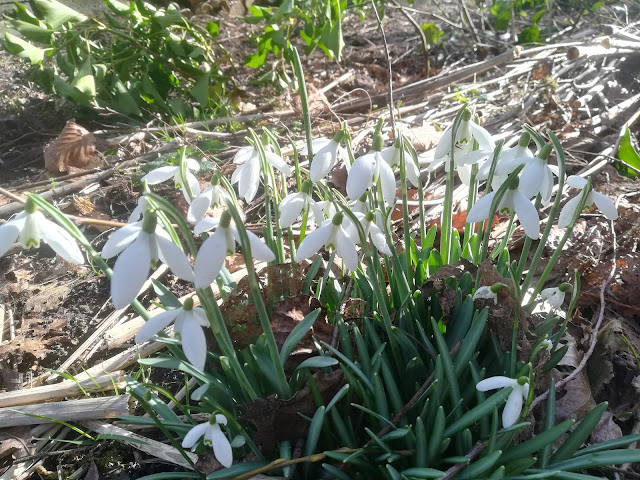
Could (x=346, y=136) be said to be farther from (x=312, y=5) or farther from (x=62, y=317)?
(x=312, y=5)

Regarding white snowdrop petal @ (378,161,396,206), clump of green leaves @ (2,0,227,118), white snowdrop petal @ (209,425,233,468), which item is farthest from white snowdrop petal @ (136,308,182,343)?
clump of green leaves @ (2,0,227,118)

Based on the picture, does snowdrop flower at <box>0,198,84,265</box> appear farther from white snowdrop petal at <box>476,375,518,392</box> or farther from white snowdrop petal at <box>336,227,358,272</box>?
white snowdrop petal at <box>476,375,518,392</box>

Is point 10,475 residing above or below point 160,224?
below

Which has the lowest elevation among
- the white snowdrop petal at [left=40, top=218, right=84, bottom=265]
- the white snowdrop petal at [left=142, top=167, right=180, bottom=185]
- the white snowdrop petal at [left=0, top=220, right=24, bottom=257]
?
the white snowdrop petal at [left=142, top=167, right=180, bottom=185]

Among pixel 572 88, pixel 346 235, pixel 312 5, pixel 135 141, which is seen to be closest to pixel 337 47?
pixel 312 5

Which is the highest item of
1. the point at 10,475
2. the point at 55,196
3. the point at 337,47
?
the point at 337,47

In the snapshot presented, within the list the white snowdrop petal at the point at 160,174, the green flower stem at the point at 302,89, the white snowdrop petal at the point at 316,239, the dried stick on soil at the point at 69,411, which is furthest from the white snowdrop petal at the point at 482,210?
the dried stick on soil at the point at 69,411
